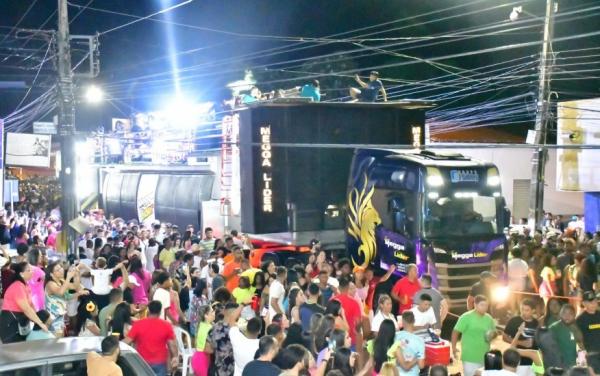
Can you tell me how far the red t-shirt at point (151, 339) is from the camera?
28.0ft

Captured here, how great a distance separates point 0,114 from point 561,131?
158ft

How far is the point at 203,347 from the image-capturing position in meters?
8.62

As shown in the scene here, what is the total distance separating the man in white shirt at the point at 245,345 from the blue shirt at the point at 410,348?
1553 mm

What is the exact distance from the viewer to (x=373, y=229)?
1644cm

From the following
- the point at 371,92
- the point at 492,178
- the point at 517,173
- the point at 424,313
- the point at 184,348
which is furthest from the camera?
the point at 517,173

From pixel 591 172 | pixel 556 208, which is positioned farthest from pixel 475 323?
pixel 556 208

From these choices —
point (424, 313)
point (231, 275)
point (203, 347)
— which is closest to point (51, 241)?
point (231, 275)

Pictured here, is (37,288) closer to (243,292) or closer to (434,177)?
(243,292)

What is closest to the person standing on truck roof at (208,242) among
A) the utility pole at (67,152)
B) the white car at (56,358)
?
the utility pole at (67,152)

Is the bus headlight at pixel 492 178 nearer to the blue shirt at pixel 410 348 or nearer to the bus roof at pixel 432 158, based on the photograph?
the bus roof at pixel 432 158

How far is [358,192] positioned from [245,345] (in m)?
9.76

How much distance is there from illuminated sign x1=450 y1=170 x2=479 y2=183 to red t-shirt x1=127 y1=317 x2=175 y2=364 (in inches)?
325

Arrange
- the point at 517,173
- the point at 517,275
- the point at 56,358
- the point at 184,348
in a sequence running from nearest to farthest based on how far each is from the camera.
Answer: the point at 56,358 → the point at 184,348 → the point at 517,275 → the point at 517,173

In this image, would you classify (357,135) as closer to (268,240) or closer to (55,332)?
(268,240)
